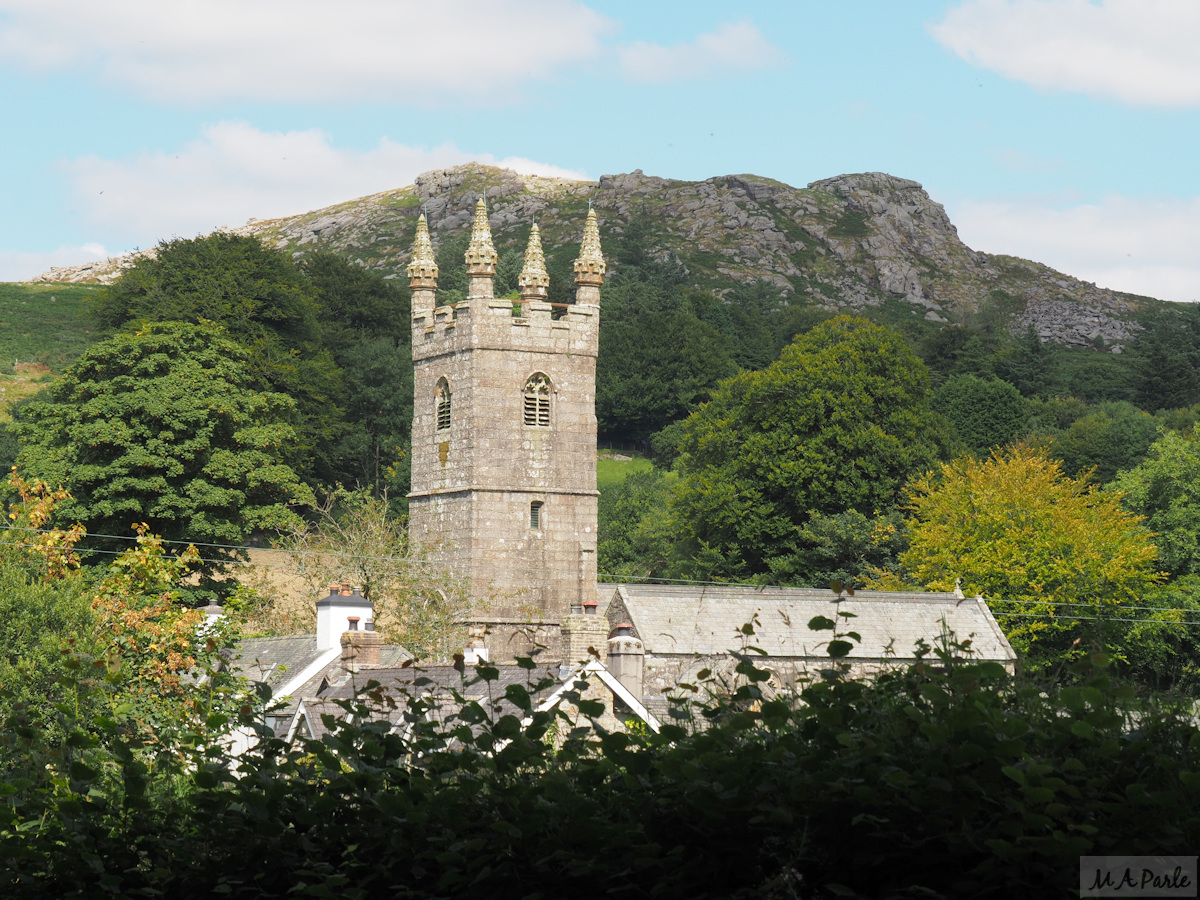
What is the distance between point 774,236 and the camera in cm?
16150

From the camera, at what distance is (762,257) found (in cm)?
15688

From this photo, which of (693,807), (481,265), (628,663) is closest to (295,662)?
(628,663)

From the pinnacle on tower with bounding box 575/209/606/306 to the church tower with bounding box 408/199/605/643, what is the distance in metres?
0.18

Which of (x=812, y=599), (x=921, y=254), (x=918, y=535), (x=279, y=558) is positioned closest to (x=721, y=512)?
(x=918, y=535)

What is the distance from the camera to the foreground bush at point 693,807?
5504 millimetres

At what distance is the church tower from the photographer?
4294 centimetres

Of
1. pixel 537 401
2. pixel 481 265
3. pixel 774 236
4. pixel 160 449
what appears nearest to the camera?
pixel 160 449

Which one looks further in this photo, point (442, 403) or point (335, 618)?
point (442, 403)

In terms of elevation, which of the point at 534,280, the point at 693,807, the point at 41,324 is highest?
the point at 41,324

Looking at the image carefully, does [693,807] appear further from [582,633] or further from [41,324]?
[41,324]

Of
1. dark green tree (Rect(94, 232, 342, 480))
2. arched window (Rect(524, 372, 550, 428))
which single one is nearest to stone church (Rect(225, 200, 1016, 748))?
arched window (Rect(524, 372, 550, 428))

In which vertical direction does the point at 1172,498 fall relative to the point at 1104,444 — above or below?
below

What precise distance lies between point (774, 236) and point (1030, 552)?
391ft

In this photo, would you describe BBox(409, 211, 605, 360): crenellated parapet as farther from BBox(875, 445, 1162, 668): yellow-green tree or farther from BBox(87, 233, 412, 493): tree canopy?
BBox(875, 445, 1162, 668): yellow-green tree
